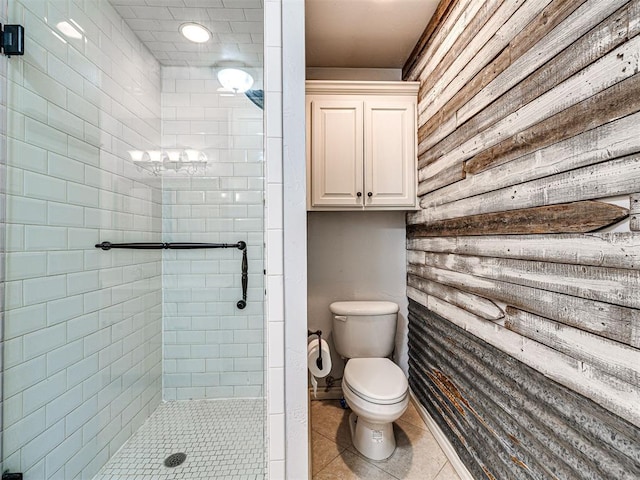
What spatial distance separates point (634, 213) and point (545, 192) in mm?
302

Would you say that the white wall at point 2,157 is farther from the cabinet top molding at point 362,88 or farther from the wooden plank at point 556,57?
the wooden plank at point 556,57

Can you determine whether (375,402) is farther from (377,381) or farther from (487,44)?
(487,44)

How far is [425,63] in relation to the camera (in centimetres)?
206

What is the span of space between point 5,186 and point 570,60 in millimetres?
1945

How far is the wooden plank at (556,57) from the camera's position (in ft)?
2.64

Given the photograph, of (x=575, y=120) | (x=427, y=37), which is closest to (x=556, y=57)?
(x=575, y=120)

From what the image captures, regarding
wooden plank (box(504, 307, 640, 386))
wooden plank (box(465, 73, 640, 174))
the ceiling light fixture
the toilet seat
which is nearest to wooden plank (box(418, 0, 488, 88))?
wooden plank (box(465, 73, 640, 174))

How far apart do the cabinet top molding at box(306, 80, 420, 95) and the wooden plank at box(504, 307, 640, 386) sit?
1577mm

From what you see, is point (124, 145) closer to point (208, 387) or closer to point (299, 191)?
point (299, 191)

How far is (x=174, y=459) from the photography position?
151 cm

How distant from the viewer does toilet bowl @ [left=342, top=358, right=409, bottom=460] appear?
5.37 ft

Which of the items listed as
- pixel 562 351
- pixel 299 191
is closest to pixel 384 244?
pixel 299 191

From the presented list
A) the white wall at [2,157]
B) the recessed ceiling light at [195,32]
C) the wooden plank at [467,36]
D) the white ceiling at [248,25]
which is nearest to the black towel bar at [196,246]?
the white wall at [2,157]

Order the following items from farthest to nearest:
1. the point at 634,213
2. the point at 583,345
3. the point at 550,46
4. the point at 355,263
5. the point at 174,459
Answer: the point at 355,263, the point at 174,459, the point at 550,46, the point at 583,345, the point at 634,213
